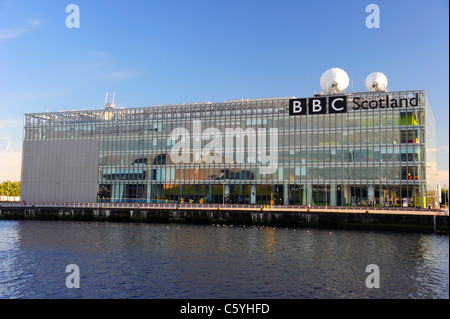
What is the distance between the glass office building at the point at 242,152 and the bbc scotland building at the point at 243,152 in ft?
0.77

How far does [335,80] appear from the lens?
93.7 meters

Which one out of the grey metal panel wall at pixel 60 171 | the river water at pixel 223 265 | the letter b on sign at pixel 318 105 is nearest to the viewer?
the river water at pixel 223 265

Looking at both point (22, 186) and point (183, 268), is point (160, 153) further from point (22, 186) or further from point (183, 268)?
point (183, 268)

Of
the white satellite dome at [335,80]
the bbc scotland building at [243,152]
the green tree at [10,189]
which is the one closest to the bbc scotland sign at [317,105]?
the bbc scotland building at [243,152]

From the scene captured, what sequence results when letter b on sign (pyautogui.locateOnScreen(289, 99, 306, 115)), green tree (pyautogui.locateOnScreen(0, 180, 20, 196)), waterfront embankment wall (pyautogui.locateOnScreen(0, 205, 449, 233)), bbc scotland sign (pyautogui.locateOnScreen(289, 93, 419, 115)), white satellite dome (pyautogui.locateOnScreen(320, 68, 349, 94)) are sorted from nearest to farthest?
1. waterfront embankment wall (pyautogui.locateOnScreen(0, 205, 449, 233))
2. bbc scotland sign (pyautogui.locateOnScreen(289, 93, 419, 115))
3. white satellite dome (pyautogui.locateOnScreen(320, 68, 349, 94))
4. letter b on sign (pyautogui.locateOnScreen(289, 99, 306, 115))
5. green tree (pyautogui.locateOnScreen(0, 180, 20, 196))

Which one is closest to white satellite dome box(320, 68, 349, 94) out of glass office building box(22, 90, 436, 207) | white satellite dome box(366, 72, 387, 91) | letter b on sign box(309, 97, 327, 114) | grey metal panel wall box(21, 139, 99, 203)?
glass office building box(22, 90, 436, 207)

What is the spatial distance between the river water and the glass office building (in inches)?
1397

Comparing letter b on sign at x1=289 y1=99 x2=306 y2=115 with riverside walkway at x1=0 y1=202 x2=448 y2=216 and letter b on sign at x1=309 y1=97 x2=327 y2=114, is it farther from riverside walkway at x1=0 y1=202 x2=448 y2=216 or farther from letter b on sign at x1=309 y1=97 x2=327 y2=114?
riverside walkway at x1=0 y1=202 x2=448 y2=216

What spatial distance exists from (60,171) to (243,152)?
5075cm

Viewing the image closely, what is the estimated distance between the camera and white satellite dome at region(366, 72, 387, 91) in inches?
3652

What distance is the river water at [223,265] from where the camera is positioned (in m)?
28.9

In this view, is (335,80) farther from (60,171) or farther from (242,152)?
(60,171)

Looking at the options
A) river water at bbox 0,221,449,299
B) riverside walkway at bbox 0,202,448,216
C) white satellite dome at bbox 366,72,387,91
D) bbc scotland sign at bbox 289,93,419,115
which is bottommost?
river water at bbox 0,221,449,299

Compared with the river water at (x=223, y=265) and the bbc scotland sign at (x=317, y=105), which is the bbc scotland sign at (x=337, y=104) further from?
the river water at (x=223, y=265)
